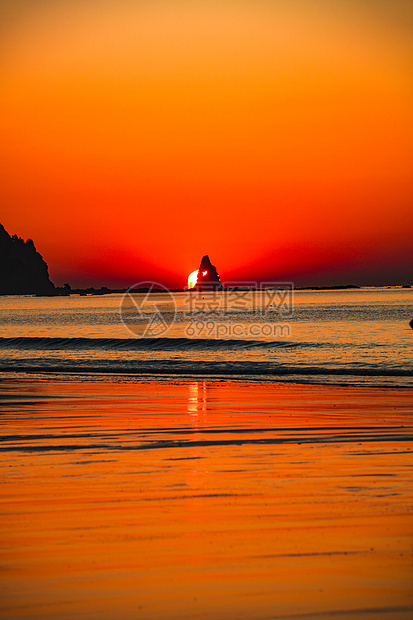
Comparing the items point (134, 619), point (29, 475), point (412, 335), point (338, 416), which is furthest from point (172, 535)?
point (412, 335)

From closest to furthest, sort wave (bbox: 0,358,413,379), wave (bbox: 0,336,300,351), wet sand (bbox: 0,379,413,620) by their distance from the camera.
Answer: wet sand (bbox: 0,379,413,620) < wave (bbox: 0,358,413,379) < wave (bbox: 0,336,300,351)

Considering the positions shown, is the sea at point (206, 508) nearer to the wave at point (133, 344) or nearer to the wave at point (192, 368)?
the wave at point (192, 368)

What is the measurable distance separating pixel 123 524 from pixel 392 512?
2539mm

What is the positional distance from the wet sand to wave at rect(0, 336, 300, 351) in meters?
23.3

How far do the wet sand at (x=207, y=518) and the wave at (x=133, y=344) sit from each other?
76.6 feet

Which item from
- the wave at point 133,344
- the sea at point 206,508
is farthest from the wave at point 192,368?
the sea at point 206,508

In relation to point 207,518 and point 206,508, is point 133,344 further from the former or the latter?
point 207,518

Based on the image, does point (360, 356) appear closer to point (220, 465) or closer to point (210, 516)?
point (220, 465)

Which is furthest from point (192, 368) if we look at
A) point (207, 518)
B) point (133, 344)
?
point (207, 518)

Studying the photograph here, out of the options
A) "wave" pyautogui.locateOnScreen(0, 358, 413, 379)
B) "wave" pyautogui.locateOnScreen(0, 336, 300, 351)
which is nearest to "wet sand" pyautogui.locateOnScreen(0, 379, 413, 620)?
"wave" pyautogui.locateOnScreen(0, 358, 413, 379)

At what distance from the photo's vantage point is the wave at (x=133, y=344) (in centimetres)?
3431

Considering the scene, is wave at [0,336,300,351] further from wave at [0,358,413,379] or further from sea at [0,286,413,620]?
sea at [0,286,413,620]

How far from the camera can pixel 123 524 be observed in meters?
5.54

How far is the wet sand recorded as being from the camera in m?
4.22
